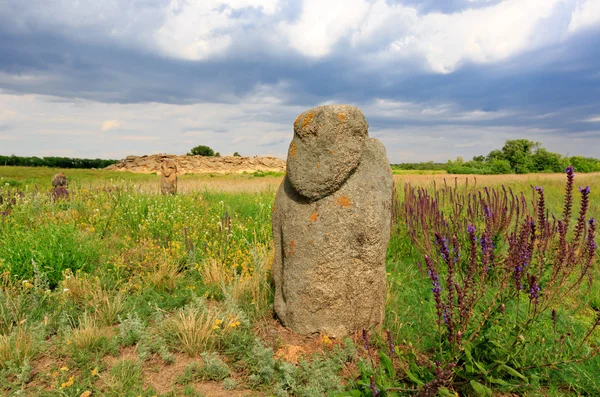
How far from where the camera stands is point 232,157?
4156 cm

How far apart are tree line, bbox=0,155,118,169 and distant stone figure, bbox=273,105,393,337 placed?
1771 inches

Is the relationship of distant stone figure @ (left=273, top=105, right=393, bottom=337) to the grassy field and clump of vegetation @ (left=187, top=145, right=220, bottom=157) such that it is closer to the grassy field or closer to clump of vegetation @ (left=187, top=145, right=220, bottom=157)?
the grassy field

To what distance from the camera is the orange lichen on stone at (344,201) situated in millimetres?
3564

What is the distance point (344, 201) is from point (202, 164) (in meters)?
36.5

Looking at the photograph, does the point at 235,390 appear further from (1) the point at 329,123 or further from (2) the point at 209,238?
(2) the point at 209,238

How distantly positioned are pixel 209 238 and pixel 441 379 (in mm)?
5374

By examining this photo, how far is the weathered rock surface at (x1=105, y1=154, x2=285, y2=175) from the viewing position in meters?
37.9

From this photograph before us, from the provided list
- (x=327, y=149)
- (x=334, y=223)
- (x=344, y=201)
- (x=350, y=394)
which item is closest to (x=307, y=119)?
(x=327, y=149)

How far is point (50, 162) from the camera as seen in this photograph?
142 ft

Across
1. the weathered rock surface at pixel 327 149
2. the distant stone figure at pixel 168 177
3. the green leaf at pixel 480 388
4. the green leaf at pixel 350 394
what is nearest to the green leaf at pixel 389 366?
the green leaf at pixel 350 394

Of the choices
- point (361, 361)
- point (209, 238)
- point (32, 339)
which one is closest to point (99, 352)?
point (32, 339)

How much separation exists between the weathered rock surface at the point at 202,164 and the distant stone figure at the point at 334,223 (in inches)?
1335

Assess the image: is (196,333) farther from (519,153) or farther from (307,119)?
(519,153)

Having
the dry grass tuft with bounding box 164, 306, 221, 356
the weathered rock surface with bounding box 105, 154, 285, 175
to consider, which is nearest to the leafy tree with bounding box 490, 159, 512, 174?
the weathered rock surface with bounding box 105, 154, 285, 175
